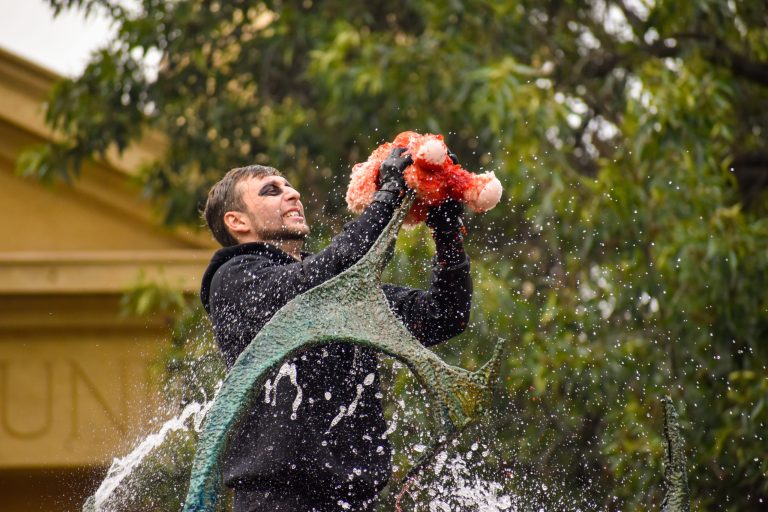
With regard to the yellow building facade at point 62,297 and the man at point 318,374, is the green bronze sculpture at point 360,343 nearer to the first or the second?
the man at point 318,374

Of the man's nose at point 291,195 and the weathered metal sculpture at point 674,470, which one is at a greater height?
the man's nose at point 291,195

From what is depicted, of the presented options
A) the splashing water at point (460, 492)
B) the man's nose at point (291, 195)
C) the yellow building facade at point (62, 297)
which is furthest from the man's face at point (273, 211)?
the yellow building facade at point (62, 297)

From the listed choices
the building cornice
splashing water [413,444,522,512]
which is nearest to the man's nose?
splashing water [413,444,522,512]

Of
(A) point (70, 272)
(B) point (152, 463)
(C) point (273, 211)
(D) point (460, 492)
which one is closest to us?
(C) point (273, 211)

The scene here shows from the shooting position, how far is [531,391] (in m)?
5.19

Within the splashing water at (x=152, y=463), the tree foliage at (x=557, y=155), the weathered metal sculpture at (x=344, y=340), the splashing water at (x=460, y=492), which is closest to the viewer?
the weathered metal sculpture at (x=344, y=340)

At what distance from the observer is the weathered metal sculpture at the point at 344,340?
2.52 meters

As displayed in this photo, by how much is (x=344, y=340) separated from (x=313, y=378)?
33 cm

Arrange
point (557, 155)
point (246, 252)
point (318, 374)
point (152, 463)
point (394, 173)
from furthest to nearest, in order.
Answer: point (557, 155)
point (152, 463)
point (246, 252)
point (318, 374)
point (394, 173)

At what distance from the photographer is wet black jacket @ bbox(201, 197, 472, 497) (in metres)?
2.81

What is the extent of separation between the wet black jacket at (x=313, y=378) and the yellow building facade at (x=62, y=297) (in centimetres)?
437

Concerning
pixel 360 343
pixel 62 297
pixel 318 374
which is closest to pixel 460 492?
pixel 318 374

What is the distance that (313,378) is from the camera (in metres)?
2.90

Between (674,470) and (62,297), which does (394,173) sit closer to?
(674,470)
